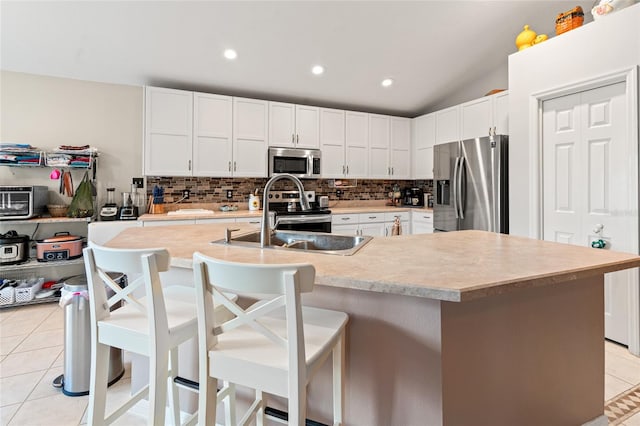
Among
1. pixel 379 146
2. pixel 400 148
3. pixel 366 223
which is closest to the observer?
A: pixel 366 223

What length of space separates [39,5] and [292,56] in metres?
2.23

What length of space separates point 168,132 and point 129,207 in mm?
924

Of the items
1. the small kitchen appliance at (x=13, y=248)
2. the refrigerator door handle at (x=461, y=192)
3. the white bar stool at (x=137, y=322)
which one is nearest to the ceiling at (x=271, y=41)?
the refrigerator door handle at (x=461, y=192)

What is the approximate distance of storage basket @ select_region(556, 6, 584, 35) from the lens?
2.82m

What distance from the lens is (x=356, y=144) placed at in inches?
193

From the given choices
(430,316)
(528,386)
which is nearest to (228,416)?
(430,316)

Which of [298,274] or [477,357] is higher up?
[298,274]

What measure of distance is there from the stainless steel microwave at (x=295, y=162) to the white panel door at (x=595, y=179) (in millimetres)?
2574

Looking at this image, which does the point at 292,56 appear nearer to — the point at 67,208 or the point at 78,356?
the point at 67,208

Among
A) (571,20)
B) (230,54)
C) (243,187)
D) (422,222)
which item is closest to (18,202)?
(243,187)

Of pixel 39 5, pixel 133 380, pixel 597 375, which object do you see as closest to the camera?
pixel 597 375

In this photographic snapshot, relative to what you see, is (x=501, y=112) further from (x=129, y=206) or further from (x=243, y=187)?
(x=129, y=206)

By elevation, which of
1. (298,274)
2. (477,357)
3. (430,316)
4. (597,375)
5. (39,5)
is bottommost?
(597,375)

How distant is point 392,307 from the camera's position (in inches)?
49.5
